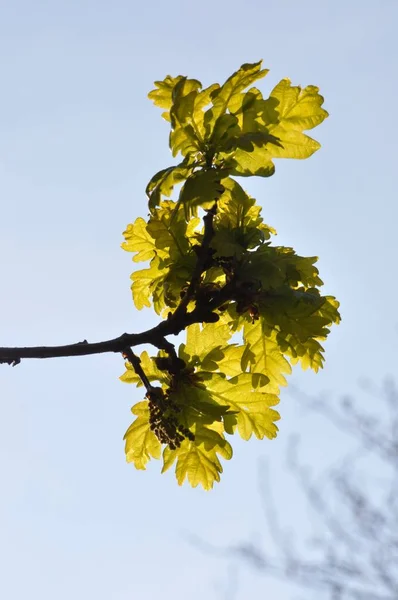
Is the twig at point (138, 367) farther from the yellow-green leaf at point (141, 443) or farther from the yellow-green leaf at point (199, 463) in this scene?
the yellow-green leaf at point (199, 463)

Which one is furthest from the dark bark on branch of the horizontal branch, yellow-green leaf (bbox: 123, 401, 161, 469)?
yellow-green leaf (bbox: 123, 401, 161, 469)

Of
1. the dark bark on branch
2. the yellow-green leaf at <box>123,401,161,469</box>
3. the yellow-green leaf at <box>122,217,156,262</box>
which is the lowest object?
the yellow-green leaf at <box>123,401,161,469</box>

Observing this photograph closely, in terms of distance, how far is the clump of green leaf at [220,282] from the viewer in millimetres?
2139

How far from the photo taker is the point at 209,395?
235 centimetres

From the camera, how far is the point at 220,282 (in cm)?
234

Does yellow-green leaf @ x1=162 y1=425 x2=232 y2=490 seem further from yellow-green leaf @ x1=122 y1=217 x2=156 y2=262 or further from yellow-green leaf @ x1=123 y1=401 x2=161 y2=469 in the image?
yellow-green leaf @ x1=122 y1=217 x2=156 y2=262

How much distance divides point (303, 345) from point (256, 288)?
0.34m

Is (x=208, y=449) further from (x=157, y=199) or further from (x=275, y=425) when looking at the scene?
(x=157, y=199)

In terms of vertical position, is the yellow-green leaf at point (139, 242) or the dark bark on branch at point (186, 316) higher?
the yellow-green leaf at point (139, 242)

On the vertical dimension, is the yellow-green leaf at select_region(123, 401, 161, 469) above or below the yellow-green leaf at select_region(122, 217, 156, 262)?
below

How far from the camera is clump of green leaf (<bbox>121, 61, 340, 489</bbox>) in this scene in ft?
7.02

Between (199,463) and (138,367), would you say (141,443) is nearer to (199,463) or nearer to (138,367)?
(199,463)

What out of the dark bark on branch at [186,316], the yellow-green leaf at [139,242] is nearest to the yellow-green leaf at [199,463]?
the dark bark on branch at [186,316]

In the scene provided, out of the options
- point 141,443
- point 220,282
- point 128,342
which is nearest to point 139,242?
point 220,282
